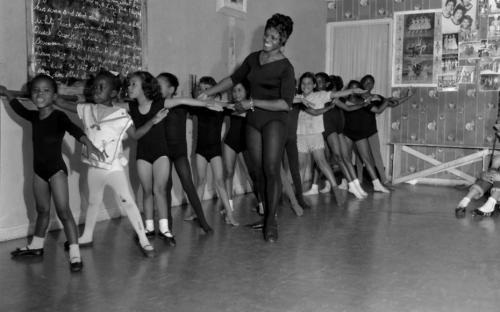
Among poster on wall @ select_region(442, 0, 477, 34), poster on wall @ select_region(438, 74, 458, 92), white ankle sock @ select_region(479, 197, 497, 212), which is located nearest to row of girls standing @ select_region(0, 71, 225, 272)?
white ankle sock @ select_region(479, 197, 497, 212)

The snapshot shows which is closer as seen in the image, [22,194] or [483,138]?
[22,194]

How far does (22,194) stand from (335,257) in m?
2.20

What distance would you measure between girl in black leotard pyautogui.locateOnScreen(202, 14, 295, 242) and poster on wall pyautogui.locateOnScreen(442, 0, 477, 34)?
428cm

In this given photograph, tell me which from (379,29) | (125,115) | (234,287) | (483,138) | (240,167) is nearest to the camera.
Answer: (234,287)

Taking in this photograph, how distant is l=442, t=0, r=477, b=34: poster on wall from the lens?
7.41 meters

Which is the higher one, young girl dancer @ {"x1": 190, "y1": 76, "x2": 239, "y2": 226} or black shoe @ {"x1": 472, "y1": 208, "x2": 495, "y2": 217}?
young girl dancer @ {"x1": 190, "y1": 76, "x2": 239, "y2": 226}

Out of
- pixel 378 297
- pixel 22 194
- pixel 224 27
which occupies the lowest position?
pixel 378 297

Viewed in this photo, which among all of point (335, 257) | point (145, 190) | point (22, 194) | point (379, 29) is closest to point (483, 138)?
point (379, 29)

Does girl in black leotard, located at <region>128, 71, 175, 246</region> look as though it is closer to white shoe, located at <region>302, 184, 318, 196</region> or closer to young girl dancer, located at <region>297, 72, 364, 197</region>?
young girl dancer, located at <region>297, 72, 364, 197</region>

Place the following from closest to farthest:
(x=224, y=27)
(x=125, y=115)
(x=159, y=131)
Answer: (x=125, y=115), (x=159, y=131), (x=224, y=27)

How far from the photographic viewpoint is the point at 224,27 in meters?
6.28

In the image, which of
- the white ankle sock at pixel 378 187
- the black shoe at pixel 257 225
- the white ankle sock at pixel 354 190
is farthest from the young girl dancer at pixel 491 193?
the black shoe at pixel 257 225

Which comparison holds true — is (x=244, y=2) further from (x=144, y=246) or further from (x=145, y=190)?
(x=144, y=246)

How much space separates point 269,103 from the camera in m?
3.95
